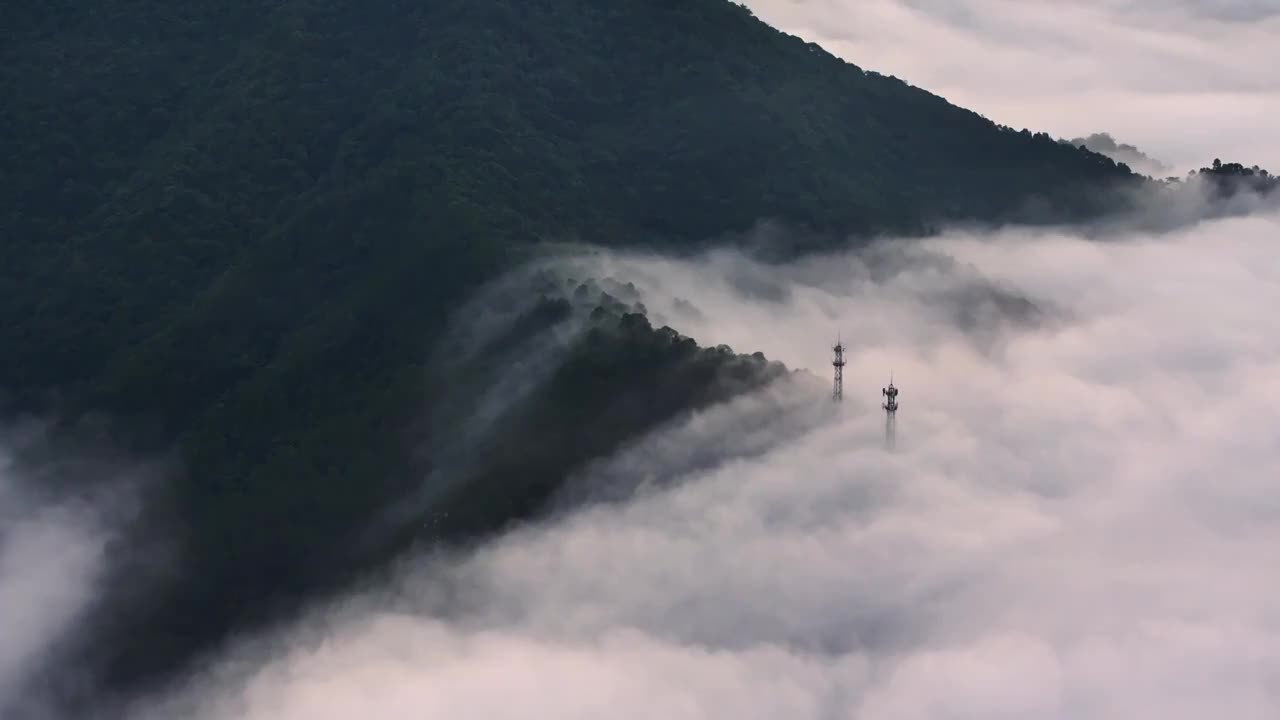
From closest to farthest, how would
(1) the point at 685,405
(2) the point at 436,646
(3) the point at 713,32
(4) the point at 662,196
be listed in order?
1. (2) the point at 436,646
2. (1) the point at 685,405
3. (4) the point at 662,196
4. (3) the point at 713,32

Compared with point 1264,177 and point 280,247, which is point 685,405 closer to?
point 280,247

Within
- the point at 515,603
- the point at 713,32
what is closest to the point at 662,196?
the point at 713,32

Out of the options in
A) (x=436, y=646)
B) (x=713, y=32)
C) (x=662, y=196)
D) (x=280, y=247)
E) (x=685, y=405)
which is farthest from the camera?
(x=713, y=32)

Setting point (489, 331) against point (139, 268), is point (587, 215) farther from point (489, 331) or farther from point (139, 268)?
point (139, 268)

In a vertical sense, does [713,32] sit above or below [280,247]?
above

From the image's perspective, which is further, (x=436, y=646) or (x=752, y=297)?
(x=752, y=297)

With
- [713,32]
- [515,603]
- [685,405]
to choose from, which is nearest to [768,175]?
[713,32]

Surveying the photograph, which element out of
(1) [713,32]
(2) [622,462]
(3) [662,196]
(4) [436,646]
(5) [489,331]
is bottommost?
(4) [436,646]
